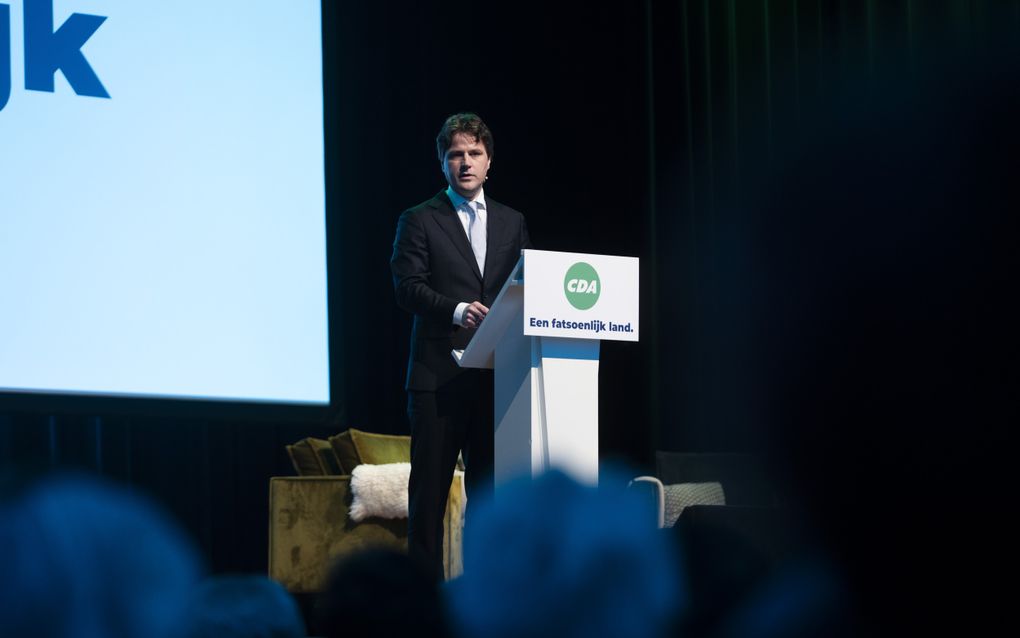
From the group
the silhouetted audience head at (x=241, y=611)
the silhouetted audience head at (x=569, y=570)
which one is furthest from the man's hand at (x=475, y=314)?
the silhouetted audience head at (x=569, y=570)

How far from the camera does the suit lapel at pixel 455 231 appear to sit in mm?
3273

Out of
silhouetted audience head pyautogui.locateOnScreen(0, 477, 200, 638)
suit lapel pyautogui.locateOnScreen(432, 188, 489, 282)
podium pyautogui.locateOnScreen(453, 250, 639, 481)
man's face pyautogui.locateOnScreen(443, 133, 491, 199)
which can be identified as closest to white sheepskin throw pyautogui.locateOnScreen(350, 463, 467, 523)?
suit lapel pyautogui.locateOnScreen(432, 188, 489, 282)

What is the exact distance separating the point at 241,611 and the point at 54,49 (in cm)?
396

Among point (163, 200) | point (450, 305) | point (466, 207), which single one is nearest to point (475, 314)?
point (450, 305)

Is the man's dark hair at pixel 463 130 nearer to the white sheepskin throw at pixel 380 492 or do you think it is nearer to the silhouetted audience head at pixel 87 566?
the white sheepskin throw at pixel 380 492

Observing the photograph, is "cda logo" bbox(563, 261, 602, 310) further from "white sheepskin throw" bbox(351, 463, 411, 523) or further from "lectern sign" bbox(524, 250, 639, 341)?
"white sheepskin throw" bbox(351, 463, 411, 523)

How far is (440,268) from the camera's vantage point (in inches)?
128

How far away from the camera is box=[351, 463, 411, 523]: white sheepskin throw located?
15.7ft

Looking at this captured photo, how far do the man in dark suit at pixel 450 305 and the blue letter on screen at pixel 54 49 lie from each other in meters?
1.82

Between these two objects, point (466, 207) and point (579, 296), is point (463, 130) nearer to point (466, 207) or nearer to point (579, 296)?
point (466, 207)

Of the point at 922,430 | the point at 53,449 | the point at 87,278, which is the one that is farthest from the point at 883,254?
the point at 53,449

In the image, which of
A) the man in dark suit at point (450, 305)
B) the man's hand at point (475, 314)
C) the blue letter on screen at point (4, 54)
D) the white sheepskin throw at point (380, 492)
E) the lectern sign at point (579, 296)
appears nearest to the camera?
the lectern sign at point (579, 296)

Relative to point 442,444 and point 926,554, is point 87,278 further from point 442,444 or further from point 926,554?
point 926,554

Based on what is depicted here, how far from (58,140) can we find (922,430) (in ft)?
12.7
